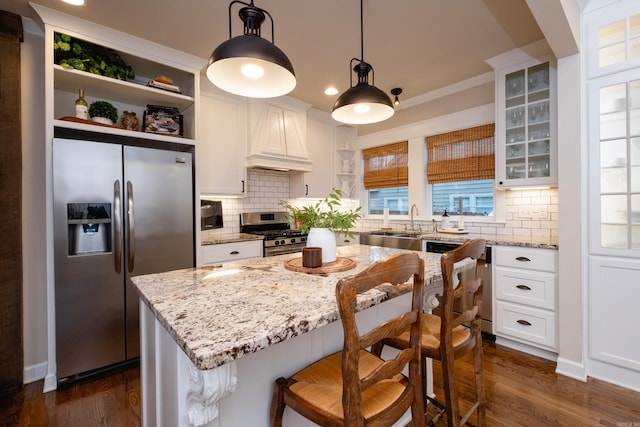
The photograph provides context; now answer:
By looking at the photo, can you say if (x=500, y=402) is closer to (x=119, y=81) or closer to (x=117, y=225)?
(x=117, y=225)

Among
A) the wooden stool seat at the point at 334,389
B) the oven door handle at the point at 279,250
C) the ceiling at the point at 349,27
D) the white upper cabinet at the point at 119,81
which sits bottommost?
the wooden stool seat at the point at 334,389

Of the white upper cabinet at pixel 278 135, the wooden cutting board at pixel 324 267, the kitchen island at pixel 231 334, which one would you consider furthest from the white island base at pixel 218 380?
the white upper cabinet at pixel 278 135

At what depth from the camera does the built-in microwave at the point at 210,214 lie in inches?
129

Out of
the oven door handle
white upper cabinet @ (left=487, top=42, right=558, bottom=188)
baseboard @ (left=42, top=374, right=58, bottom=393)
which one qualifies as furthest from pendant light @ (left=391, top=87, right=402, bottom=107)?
baseboard @ (left=42, top=374, right=58, bottom=393)

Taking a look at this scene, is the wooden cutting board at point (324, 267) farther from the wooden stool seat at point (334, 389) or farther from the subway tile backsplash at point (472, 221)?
the subway tile backsplash at point (472, 221)

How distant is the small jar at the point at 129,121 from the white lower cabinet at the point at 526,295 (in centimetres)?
344

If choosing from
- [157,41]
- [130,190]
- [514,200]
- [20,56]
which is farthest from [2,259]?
[514,200]

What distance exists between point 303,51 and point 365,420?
279 cm

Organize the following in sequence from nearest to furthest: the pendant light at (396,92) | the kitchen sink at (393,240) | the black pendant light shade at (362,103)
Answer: the black pendant light shade at (362,103) → the kitchen sink at (393,240) → the pendant light at (396,92)

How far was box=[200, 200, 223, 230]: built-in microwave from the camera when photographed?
3275mm

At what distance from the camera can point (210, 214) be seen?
3.36m

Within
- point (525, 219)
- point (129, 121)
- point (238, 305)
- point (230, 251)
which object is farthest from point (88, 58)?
point (525, 219)

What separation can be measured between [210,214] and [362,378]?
281 cm

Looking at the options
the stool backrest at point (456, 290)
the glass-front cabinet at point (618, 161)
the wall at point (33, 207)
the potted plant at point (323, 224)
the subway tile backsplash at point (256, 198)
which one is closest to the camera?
the stool backrest at point (456, 290)
